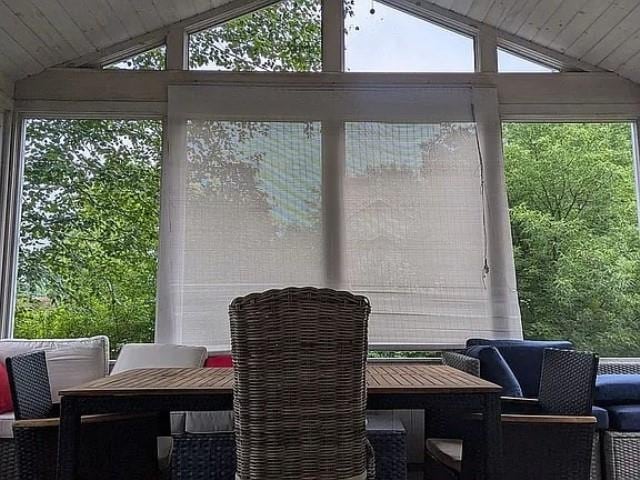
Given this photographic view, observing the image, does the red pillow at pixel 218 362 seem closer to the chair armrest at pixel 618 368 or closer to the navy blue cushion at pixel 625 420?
the navy blue cushion at pixel 625 420

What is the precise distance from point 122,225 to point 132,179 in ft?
1.15

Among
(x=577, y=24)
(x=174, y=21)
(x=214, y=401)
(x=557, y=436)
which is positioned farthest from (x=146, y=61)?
(x=557, y=436)

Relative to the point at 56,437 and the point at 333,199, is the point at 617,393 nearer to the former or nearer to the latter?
the point at 333,199

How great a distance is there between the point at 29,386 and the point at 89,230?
219cm

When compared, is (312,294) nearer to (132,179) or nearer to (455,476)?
(455,476)

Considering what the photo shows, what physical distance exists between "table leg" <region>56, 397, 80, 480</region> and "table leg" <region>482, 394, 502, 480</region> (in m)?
1.43

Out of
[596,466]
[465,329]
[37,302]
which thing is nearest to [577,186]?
[465,329]

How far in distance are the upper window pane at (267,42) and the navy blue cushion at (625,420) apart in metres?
3.08

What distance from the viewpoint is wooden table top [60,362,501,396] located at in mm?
2184

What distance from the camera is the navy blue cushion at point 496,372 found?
10.8 ft

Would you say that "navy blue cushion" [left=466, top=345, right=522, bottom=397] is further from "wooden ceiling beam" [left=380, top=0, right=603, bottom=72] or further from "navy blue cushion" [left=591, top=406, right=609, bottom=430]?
"wooden ceiling beam" [left=380, top=0, right=603, bottom=72]

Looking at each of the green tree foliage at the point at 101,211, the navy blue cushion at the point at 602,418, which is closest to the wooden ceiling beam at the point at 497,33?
the green tree foliage at the point at 101,211

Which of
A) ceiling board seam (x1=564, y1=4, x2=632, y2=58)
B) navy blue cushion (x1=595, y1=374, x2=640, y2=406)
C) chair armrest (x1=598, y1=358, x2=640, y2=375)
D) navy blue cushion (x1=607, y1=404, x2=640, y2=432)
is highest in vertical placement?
ceiling board seam (x1=564, y1=4, x2=632, y2=58)

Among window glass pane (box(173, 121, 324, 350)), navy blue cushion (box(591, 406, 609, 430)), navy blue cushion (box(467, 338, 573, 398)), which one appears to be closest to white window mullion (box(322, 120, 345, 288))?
window glass pane (box(173, 121, 324, 350))
